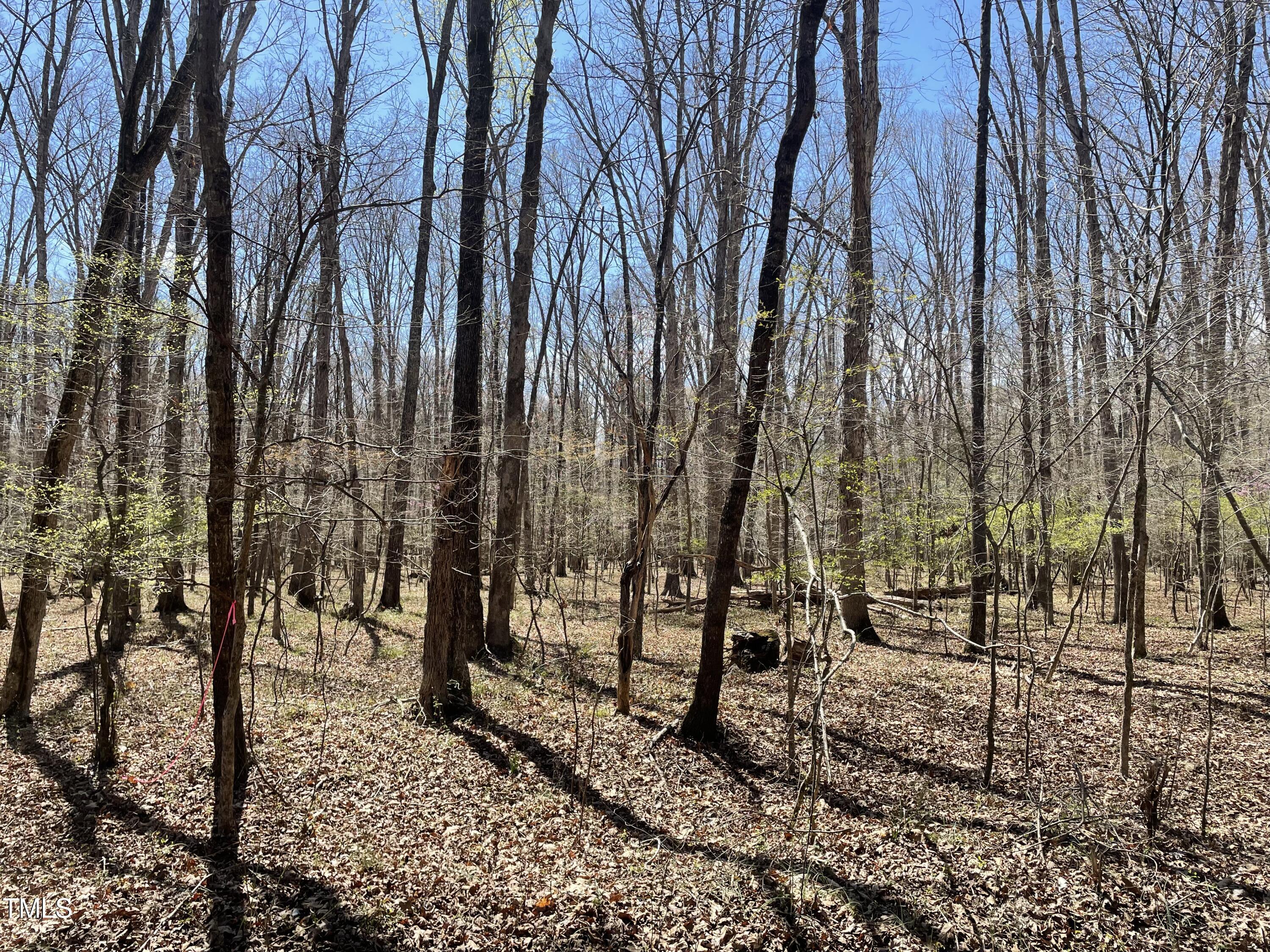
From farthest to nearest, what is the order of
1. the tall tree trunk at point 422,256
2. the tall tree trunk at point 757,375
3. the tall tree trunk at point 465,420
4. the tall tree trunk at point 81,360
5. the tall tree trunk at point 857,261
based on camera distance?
1. the tall tree trunk at point 422,256
2. the tall tree trunk at point 857,261
3. the tall tree trunk at point 465,420
4. the tall tree trunk at point 757,375
5. the tall tree trunk at point 81,360

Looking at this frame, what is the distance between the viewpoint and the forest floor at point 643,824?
12.9 ft

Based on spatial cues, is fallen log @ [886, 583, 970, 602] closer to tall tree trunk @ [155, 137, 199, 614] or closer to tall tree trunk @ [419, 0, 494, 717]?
tall tree trunk @ [419, 0, 494, 717]

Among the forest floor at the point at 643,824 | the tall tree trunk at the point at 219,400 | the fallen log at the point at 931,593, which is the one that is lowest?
the forest floor at the point at 643,824

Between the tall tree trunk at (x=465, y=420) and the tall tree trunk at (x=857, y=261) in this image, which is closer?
the tall tree trunk at (x=465, y=420)

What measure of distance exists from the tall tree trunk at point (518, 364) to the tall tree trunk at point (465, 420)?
59.8 inches

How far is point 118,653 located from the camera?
9.14m

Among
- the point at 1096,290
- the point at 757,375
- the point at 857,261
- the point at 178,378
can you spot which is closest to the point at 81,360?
the point at 178,378

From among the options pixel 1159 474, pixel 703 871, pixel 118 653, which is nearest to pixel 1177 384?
pixel 1159 474

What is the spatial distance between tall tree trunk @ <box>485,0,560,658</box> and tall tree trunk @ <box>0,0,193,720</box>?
4.04m

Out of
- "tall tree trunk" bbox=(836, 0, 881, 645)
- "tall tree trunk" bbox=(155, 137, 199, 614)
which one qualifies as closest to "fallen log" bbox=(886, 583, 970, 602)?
"tall tree trunk" bbox=(836, 0, 881, 645)

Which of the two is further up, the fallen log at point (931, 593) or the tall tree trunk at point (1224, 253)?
the tall tree trunk at point (1224, 253)

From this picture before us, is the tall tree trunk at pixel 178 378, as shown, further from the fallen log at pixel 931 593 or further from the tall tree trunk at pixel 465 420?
the fallen log at pixel 931 593

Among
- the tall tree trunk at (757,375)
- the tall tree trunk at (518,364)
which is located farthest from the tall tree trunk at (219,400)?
the tall tree trunk at (518,364)

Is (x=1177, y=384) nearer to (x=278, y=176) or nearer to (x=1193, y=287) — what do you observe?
(x=1193, y=287)
